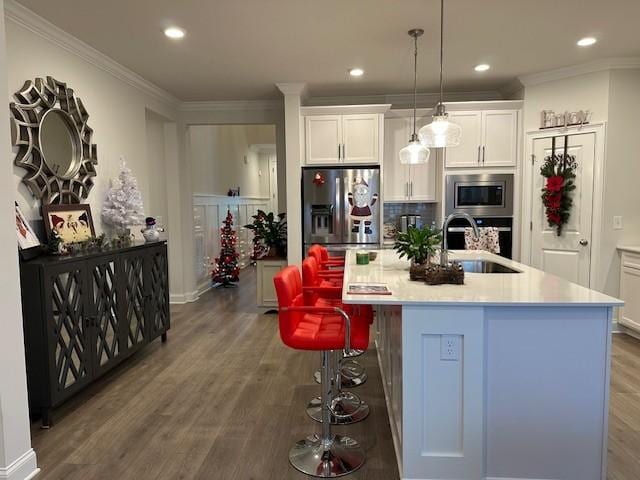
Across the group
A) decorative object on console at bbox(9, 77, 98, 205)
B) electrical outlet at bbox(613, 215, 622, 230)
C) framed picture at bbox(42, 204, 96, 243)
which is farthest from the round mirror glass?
electrical outlet at bbox(613, 215, 622, 230)

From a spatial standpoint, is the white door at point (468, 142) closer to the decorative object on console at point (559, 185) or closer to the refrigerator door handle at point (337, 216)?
the decorative object on console at point (559, 185)

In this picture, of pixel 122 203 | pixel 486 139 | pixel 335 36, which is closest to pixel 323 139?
pixel 335 36

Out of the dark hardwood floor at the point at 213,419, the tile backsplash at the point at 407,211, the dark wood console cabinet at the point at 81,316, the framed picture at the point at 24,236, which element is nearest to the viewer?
the dark hardwood floor at the point at 213,419

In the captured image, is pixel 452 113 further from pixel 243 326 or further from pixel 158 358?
pixel 158 358

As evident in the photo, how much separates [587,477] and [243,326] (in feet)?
11.4

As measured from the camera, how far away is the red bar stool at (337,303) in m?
2.34

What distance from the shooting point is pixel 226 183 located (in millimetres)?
7828

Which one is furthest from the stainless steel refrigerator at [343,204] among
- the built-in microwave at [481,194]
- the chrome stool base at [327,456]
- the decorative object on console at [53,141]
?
the chrome stool base at [327,456]

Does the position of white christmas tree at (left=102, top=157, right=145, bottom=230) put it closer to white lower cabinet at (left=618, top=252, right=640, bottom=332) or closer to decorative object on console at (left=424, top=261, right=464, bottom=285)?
decorative object on console at (left=424, top=261, right=464, bottom=285)

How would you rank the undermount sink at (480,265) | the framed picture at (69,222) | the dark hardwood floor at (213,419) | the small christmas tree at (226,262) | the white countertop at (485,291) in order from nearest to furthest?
1. the white countertop at (485,291)
2. the dark hardwood floor at (213,419)
3. the framed picture at (69,222)
4. the undermount sink at (480,265)
5. the small christmas tree at (226,262)

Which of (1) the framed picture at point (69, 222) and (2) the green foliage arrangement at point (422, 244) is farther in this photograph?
(1) the framed picture at point (69, 222)

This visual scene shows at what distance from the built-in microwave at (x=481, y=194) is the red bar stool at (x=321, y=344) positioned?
3.00 meters

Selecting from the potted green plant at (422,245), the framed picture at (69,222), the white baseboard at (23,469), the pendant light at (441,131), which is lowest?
the white baseboard at (23,469)

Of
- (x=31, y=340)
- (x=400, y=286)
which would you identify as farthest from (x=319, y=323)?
(x=31, y=340)
